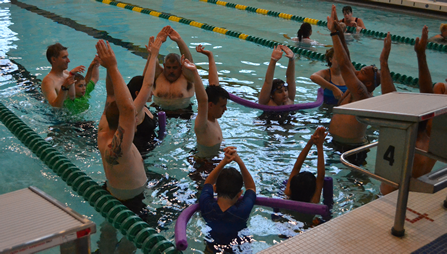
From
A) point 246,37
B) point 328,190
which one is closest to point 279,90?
point 328,190

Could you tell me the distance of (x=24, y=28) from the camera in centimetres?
972

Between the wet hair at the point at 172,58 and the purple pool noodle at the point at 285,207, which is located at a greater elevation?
the wet hair at the point at 172,58

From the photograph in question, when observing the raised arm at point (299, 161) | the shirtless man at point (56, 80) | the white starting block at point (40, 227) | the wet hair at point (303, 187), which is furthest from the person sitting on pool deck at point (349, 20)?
the white starting block at point (40, 227)

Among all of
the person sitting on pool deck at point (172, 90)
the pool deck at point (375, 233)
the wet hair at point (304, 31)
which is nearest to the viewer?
the pool deck at point (375, 233)

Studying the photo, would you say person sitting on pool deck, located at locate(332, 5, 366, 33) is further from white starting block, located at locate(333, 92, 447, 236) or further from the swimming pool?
white starting block, located at locate(333, 92, 447, 236)

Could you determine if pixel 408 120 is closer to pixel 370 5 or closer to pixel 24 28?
pixel 24 28

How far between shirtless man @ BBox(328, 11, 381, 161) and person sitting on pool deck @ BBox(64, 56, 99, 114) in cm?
285

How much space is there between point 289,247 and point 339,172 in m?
2.13

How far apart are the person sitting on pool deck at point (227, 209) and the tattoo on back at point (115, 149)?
674 mm

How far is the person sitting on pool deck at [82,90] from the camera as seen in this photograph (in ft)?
16.5

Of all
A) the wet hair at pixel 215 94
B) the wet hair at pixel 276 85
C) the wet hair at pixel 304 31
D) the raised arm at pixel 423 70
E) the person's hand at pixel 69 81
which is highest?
the raised arm at pixel 423 70

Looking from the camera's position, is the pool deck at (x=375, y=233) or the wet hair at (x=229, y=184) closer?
the pool deck at (x=375, y=233)

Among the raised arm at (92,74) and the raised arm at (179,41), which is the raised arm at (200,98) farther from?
the raised arm at (92,74)

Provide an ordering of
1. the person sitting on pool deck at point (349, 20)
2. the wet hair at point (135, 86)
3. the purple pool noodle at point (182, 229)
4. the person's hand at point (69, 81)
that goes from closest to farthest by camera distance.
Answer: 1. the purple pool noodle at point (182, 229)
2. the wet hair at point (135, 86)
3. the person's hand at point (69, 81)
4. the person sitting on pool deck at point (349, 20)
